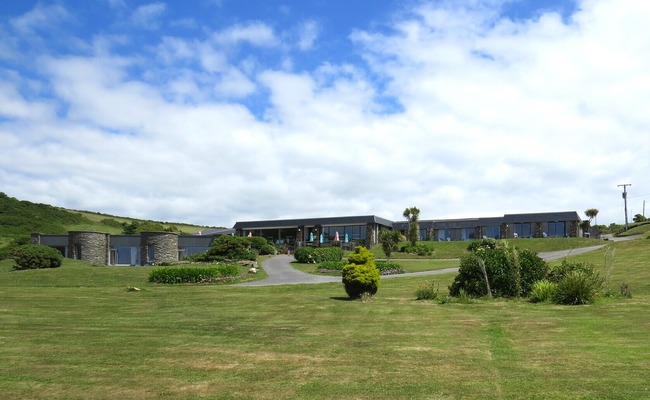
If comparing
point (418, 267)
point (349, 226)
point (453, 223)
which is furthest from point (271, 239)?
point (418, 267)

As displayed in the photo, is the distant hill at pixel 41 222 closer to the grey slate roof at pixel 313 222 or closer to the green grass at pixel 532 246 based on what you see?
the grey slate roof at pixel 313 222

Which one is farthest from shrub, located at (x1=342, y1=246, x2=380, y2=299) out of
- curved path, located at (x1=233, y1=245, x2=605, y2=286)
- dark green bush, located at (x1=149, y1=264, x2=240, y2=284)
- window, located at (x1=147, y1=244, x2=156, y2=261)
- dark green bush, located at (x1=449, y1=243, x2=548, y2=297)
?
window, located at (x1=147, y1=244, x2=156, y2=261)

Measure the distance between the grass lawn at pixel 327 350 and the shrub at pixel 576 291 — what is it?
24.5 inches

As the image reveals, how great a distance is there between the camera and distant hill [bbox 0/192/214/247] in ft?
241

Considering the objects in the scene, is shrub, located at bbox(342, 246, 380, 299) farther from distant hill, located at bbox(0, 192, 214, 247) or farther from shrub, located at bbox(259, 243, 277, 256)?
distant hill, located at bbox(0, 192, 214, 247)

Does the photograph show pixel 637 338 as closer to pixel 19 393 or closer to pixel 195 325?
pixel 195 325

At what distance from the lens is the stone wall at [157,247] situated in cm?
5269

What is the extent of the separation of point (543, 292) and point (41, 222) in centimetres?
8176

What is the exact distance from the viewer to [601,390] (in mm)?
7629

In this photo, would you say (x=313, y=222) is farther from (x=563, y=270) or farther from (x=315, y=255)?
(x=563, y=270)

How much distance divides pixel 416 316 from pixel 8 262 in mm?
38145

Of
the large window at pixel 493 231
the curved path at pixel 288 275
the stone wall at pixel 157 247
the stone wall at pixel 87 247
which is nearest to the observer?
the curved path at pixel 288 275

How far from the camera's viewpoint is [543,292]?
1859 cm

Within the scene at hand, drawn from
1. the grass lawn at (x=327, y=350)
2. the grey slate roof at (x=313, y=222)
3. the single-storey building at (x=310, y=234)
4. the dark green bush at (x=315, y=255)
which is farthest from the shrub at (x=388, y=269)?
Answer: the grey slate roof at (x=313, y=222)
